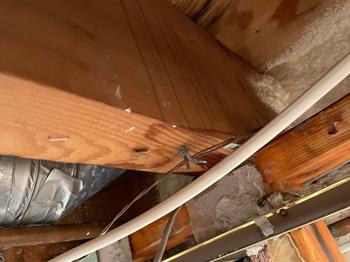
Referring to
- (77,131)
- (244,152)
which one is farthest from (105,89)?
(244,152)

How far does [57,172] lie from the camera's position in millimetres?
850

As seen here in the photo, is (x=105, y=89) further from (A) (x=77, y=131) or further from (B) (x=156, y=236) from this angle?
(B) (x=156, y=236)

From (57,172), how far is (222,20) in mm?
546

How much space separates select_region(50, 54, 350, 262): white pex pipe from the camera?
0.56 m

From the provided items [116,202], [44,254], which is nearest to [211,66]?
[116,202]

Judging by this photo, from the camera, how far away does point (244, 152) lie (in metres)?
0.62

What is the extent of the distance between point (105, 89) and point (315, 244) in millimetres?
572

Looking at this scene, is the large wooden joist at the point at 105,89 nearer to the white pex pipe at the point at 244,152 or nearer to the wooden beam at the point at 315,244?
the white pex pipe at the point at 244,152

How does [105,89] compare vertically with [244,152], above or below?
above

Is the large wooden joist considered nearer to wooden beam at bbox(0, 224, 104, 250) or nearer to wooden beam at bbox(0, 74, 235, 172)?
wooden beam at bbox(0, 74, 235, 172)

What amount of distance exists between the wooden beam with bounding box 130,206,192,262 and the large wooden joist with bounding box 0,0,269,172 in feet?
0.95

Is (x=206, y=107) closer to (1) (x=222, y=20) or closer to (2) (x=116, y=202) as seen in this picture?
(1) (x=222, y=20)

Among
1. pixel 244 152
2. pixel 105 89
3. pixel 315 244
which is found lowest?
pixel 315 244

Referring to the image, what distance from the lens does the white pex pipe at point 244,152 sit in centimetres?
56
